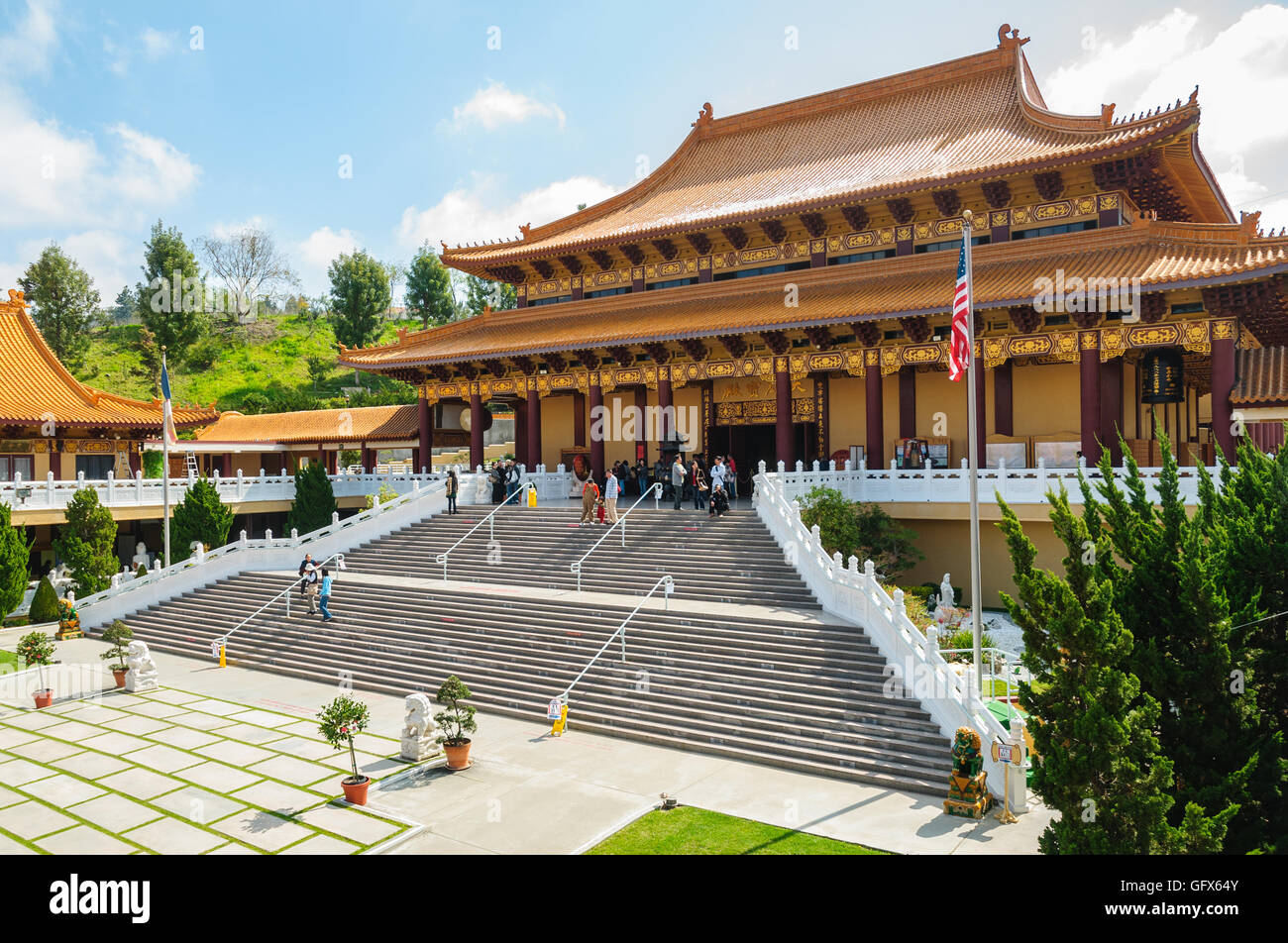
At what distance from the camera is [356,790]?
10836mm

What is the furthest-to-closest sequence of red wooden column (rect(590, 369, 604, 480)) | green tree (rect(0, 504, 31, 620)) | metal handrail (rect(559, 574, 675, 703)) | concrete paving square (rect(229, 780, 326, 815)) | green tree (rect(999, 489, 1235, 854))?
red wooden column (rect(590, 369, 604, 480)) < green tree (rect(0, 504, 31, 620)) < metal handrail (rect(559, 574, 675, 703)) < concrete paving square (rect(229, 780, 326, 815)) < green tree (rect(999, 489, 1235, 854))

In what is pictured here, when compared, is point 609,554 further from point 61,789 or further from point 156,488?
point 156,488

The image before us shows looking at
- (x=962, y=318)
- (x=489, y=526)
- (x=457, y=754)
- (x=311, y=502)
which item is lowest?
(x=457, y=754)

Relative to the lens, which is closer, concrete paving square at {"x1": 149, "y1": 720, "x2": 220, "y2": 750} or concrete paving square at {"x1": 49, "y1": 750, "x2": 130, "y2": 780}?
concrete paving square at {"x1": 49, "y1": 750, "x2": 130, "y2": 780}

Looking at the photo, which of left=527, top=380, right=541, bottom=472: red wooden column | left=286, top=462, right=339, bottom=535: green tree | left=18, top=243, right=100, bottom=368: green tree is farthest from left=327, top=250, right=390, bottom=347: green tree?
left=527, top=380, right=541, bottom=472: red wooden column

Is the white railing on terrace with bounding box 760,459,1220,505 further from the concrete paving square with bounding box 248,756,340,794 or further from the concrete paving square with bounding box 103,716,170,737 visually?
the concrete paving square with bounding box 103,716,170,737

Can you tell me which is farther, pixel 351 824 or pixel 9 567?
pixel 9 567

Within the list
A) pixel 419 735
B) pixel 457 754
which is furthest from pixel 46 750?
pixel 457 754

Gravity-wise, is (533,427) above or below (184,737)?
above

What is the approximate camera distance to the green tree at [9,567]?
2209cm

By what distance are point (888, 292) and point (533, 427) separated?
13.0 meters

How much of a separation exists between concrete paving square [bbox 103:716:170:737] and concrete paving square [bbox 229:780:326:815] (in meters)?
4.11

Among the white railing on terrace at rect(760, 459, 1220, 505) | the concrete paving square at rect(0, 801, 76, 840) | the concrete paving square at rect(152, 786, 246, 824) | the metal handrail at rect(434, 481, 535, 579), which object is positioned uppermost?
the white railing on terrace at rect(760, 459, 1220, 505)

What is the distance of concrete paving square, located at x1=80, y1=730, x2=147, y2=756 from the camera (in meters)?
13.3
